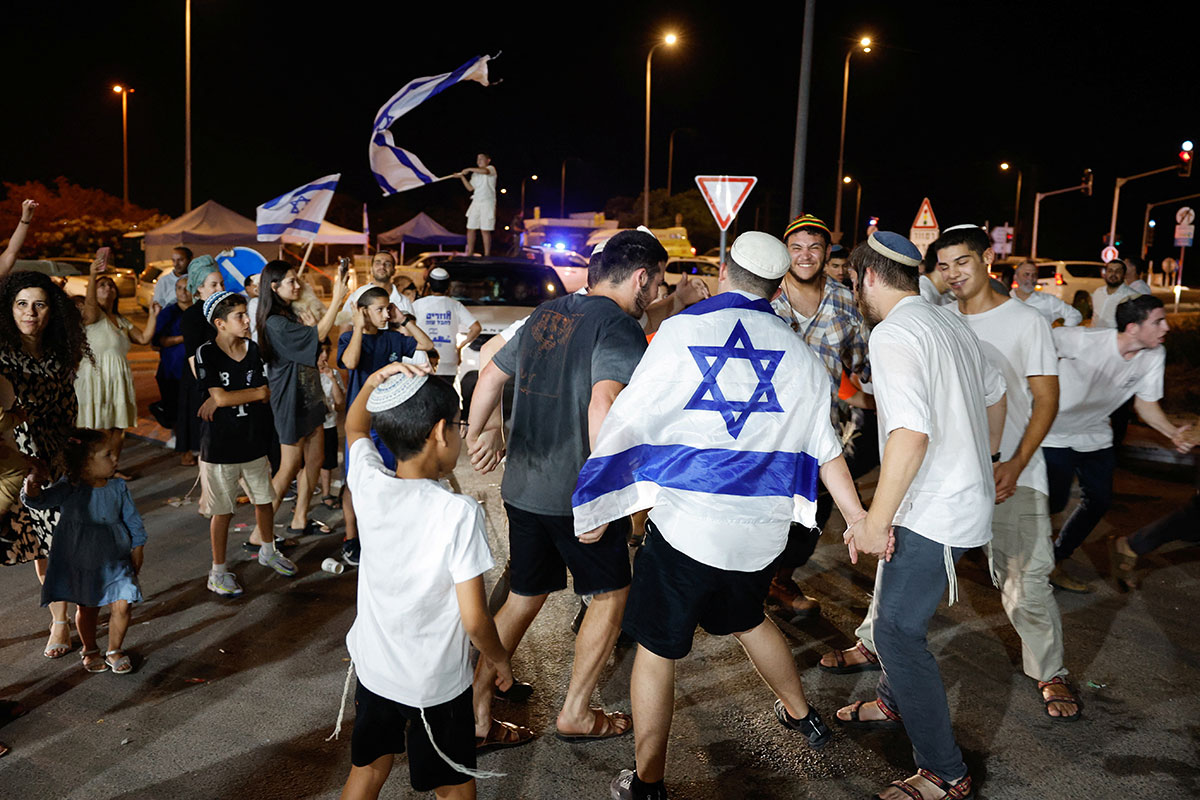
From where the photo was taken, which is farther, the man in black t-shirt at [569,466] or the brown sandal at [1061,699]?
the brown sandal at [1061,699]

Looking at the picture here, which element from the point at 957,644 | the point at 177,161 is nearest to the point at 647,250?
the point at 957,644

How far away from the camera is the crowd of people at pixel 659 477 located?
278cm

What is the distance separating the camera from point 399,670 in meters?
2.72

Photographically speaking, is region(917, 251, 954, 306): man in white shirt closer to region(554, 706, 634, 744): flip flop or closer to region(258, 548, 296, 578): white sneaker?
region(554, 706, 634, 744): flip flop

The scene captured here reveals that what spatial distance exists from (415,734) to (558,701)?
153 centimetres

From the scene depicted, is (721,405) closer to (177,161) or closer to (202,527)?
(202,527)

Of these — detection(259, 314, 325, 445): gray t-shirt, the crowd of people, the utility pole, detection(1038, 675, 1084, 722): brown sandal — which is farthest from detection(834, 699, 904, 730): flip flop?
the utility pole

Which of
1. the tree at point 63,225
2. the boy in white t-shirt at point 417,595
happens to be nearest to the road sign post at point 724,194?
the boy in white t-shirt at point 417,595

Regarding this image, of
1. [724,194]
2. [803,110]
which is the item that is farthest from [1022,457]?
[803,110]

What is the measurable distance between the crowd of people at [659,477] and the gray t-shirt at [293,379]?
15.8 inches

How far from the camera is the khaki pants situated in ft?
13.9

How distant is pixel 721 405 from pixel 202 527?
16.4 feet

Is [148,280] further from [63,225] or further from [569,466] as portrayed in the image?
[63,225]

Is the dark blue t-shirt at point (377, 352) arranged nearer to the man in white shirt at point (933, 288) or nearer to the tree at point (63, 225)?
the man in white shirt at point (933, 288)
